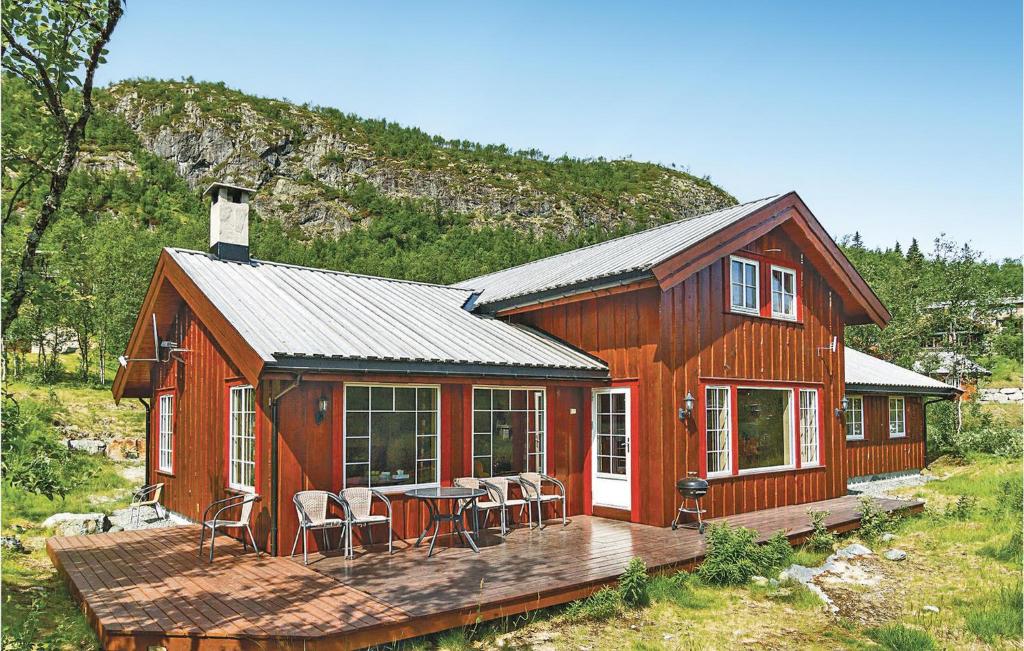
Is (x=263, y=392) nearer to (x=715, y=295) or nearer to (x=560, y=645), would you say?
(x=560, y=645)

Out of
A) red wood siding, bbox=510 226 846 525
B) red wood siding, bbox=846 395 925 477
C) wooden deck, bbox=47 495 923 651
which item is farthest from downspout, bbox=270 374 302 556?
red wood siding, bbox=846 395 925 477

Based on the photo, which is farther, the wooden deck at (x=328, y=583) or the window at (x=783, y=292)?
the window at (x=783, y=292)

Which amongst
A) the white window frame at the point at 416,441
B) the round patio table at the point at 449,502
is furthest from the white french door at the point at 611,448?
the white window frame at the point at 416,441

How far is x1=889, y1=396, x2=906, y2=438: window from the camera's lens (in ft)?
56.2

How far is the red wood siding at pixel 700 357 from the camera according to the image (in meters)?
9.97

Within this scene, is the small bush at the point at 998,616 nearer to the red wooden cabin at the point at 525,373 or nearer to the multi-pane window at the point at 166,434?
the red wooden cabin at the point at 525,373

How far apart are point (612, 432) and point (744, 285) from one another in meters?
3.35

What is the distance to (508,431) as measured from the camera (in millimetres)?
10055

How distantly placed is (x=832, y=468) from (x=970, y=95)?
6.58 m

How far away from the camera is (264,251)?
1427 inches

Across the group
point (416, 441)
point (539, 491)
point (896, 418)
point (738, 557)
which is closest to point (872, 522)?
point (738, 557)

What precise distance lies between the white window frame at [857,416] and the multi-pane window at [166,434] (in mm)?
14022

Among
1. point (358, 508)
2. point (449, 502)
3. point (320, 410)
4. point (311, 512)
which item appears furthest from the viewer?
point (449, 502)

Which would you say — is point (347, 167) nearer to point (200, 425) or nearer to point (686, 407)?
point (200, 425)
